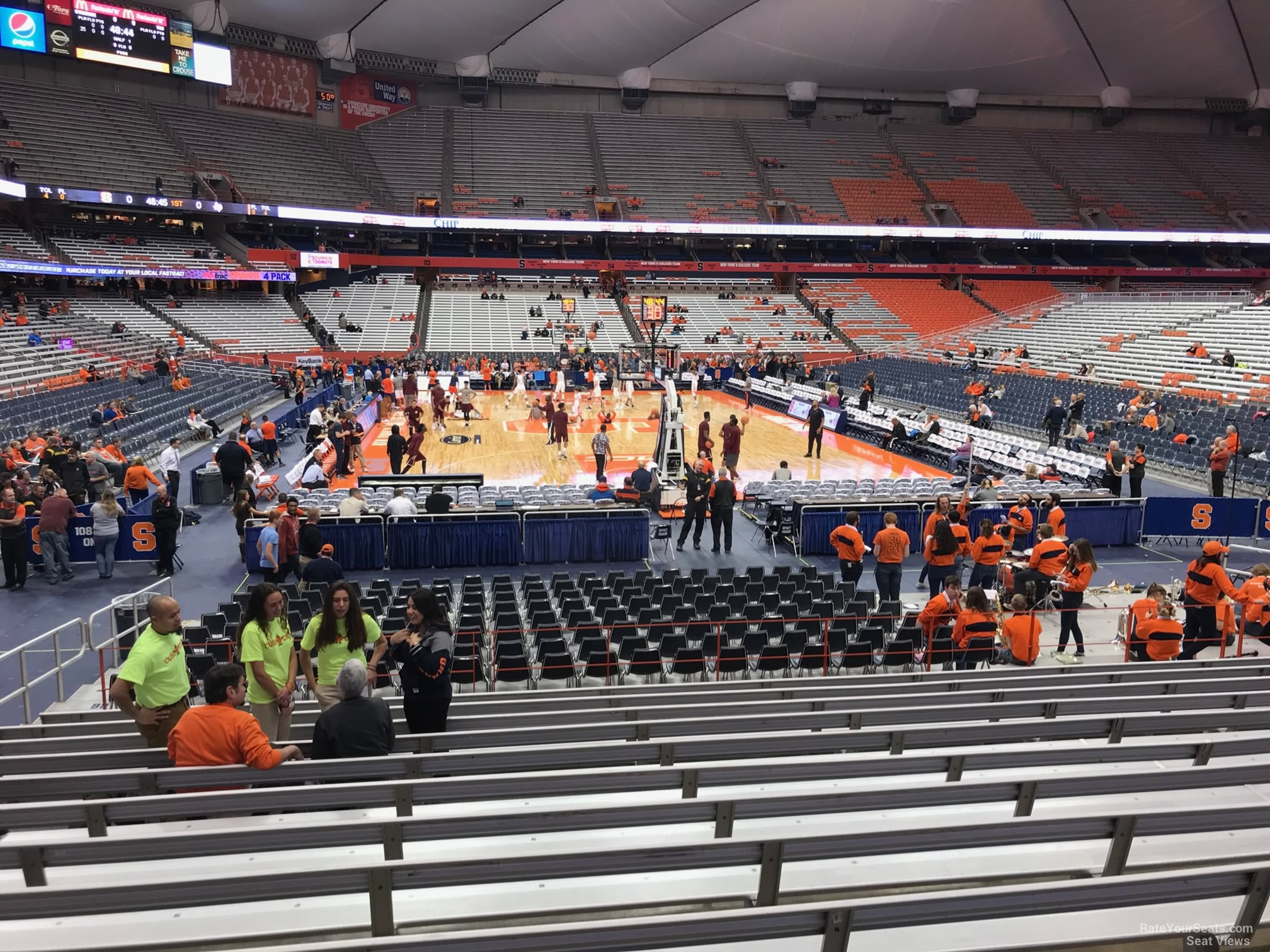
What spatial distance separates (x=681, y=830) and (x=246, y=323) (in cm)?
4680

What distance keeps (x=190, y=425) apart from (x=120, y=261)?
76.3ft

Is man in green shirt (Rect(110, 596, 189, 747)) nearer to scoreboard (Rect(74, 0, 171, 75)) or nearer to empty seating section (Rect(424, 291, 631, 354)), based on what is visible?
empty seating section (Rect(424, 291, 631, 354))

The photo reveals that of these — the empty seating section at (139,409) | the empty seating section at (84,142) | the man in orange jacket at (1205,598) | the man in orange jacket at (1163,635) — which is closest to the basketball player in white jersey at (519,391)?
the empty seating section at (139,409)

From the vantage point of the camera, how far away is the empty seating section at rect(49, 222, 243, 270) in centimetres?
4138

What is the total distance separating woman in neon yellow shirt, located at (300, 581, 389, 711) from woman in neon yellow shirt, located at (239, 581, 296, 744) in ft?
0.48

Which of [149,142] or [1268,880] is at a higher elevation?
[149,142]

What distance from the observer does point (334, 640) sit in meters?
5.52

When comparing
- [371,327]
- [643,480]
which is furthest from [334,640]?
[371,327]

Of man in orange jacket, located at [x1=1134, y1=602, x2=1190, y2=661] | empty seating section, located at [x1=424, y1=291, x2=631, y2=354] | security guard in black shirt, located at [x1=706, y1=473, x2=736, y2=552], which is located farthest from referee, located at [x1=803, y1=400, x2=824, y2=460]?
empty seating section, located at [x1=424, y1=291, x2=631, y2=354]

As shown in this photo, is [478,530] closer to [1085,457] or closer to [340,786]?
[340,786]

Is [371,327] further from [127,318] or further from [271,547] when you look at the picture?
[271,547]

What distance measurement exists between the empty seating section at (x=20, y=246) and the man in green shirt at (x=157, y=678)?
40312mm

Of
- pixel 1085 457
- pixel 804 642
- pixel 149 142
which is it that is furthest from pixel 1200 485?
pixel 149 142

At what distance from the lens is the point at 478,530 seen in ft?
47.1
